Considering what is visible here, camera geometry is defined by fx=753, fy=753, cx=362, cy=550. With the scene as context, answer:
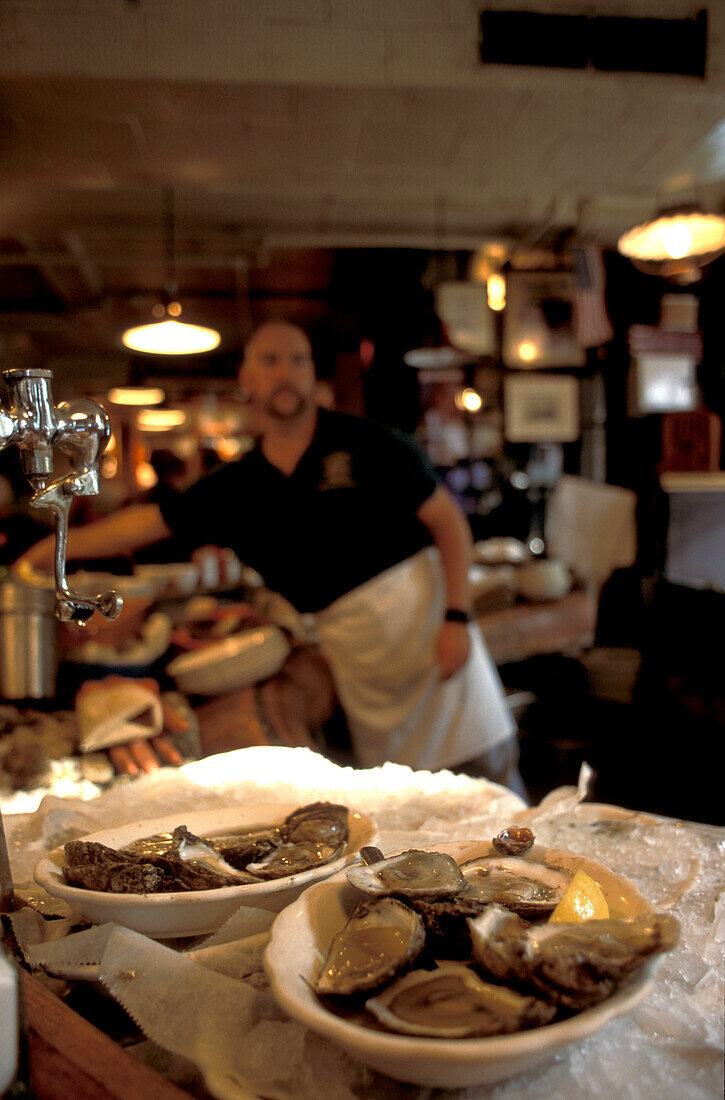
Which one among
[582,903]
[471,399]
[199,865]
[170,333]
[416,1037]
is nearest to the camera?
[416,1037]

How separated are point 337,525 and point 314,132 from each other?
2.04 meters

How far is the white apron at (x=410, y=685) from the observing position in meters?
2.88

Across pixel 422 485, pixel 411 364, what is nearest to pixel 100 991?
pixel 422 485

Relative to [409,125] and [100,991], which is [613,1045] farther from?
[409,125]

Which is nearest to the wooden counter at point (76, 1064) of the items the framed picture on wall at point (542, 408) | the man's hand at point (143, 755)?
the man's hand at point (143, 755)

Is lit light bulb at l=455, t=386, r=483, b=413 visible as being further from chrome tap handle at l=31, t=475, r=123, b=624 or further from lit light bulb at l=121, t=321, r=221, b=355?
chrome tap handle at l=31, t=475, r=123, b=624

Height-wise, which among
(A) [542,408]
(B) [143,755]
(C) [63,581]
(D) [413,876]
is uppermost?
(A) [542,408]

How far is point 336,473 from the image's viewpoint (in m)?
2.71

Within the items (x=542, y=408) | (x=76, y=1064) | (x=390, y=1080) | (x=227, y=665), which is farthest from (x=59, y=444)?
(x=542, y=408)

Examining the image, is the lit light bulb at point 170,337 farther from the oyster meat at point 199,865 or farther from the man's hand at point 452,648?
the oyster meat at point 199,865

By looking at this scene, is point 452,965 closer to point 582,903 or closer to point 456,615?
point 582,903

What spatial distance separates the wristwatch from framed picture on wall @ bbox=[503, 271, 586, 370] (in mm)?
3529

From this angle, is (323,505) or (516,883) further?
(323,505)

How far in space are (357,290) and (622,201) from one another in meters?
2.46
